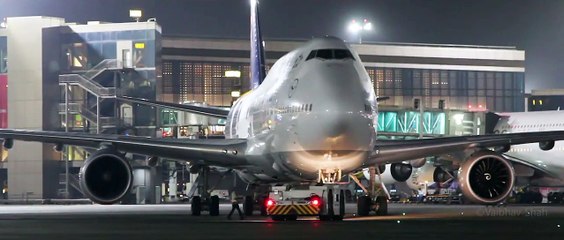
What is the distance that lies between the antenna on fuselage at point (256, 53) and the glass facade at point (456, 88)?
66.7 m

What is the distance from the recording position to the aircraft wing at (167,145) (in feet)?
139

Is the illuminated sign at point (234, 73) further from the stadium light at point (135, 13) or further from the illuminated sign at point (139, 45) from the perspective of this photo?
the illuminated sign at point (139, 45)

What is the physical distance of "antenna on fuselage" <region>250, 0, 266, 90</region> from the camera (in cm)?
5350

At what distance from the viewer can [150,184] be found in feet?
282

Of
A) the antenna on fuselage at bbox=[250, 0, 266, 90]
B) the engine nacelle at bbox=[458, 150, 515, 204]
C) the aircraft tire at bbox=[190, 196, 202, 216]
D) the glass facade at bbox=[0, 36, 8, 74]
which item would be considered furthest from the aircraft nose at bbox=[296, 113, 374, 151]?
the glass facade at bbox=[0, 36, 8, 74]

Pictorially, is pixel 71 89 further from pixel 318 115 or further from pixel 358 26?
pixel 318 115

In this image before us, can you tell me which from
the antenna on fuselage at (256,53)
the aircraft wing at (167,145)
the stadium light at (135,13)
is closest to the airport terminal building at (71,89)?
the stadium light at (135,13)

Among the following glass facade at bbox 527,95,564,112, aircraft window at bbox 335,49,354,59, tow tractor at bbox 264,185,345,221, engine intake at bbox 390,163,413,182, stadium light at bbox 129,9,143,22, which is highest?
stadium light at bbox 129,9,143,22

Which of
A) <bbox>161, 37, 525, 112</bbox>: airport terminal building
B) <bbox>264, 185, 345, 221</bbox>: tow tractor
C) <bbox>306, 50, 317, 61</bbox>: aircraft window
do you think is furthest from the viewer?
<bbox>161, 37, 525, 112</bbox>: airport terminal building

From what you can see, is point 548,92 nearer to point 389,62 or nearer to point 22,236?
point 389,62

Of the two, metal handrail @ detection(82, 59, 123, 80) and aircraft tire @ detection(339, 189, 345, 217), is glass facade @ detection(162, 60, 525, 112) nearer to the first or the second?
metal handrail @ detection(82, 59, 123, 80)

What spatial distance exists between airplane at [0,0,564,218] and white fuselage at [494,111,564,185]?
1028 inches

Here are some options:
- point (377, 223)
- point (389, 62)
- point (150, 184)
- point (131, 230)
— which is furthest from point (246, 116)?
point (389, 62)

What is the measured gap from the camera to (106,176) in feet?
139
